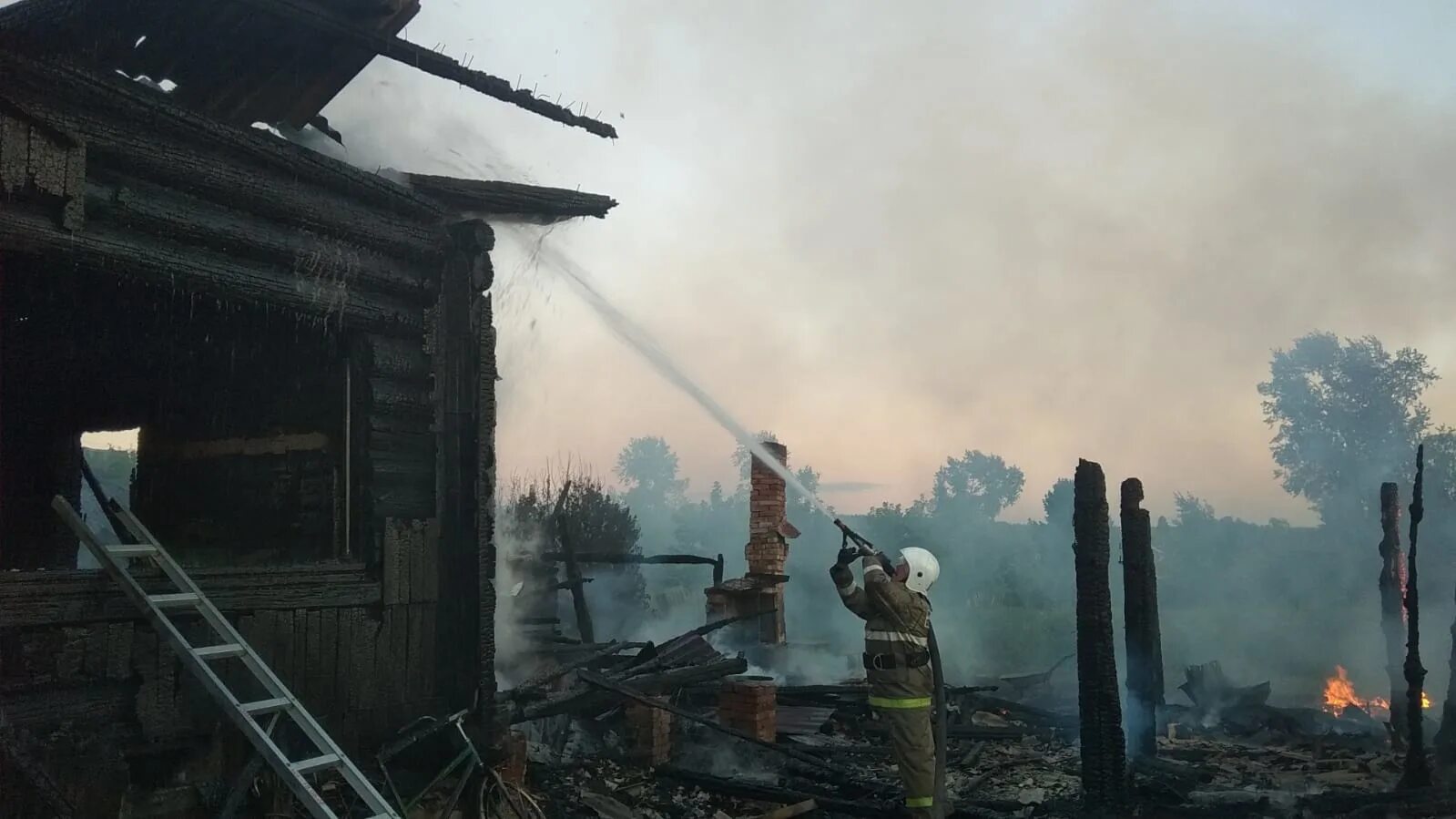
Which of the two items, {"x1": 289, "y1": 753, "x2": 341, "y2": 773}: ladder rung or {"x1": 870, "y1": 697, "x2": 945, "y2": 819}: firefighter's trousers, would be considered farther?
{"x1": 870, "y1": 697, "x2": 945, "y2": 819}: firefighter's trousers

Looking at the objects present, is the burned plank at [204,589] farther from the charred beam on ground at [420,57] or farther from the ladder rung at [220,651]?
the charred beam on ground at [420,57]

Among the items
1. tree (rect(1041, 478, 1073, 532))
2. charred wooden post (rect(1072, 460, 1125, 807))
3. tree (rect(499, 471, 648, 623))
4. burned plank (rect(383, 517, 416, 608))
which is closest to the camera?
burned plank (rect(383, 517, 416, 608))

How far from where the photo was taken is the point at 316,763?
4559 mm

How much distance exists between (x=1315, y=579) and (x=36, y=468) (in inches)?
1575

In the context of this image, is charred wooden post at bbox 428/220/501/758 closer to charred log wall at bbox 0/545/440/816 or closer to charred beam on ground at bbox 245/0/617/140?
charred log wall at bbox 0/545/440/816

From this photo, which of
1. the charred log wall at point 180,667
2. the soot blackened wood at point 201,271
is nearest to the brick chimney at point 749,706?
the charred log wall at point 180,667

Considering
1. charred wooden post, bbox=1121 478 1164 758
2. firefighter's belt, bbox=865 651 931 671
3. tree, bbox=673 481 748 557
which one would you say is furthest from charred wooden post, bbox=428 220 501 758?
tree, bbox=673 481 748 557

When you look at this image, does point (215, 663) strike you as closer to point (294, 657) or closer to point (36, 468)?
point (294, 657)

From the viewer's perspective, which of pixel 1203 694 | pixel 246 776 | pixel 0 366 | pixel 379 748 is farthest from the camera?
pixel 1203 694

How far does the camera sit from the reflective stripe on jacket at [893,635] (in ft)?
25.1

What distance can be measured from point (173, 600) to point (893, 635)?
498cm

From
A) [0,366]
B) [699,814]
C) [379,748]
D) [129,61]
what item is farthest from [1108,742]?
[0,366]

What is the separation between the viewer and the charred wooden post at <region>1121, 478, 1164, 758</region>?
11.0 m

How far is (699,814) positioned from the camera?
862 centimetres
